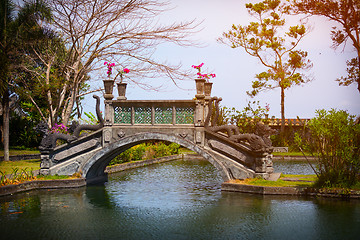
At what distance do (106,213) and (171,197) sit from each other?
3.34m

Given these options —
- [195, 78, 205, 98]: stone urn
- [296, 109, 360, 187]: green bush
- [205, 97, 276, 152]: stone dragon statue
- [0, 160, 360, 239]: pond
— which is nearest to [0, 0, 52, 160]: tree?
[0, 160, 360, 239]: pond

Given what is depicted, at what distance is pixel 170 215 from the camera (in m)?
13.2

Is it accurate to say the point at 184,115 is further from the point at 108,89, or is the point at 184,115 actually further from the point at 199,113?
the point at 108,89

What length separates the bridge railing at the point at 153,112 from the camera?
17.5 meters

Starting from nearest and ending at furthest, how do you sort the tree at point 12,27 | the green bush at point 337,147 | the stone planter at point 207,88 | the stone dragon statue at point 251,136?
1. the green bush at point 337,147
2. the stone dragon statue at point 251,136
3. the stone planter at point 207,88
4. the tree at point 12,27

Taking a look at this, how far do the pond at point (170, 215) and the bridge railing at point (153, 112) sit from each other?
109 inches

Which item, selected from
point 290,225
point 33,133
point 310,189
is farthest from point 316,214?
point 33,133

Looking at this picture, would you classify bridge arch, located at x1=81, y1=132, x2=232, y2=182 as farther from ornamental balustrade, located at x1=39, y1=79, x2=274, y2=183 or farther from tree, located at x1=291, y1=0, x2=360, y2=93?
tree, located at x1=291, y1=0, x2=360, y2=93

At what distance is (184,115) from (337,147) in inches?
226

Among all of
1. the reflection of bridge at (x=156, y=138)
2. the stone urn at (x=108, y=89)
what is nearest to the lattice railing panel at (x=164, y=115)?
the reflection of bridge at (x=156, y=138)

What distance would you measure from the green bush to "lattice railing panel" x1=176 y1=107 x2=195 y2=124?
4.18m

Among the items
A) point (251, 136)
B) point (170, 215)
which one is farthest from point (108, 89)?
point (170, 215)

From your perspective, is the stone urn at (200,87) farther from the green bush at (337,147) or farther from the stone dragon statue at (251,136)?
the green bush at (337,147)

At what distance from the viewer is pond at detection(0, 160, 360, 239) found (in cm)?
1112
